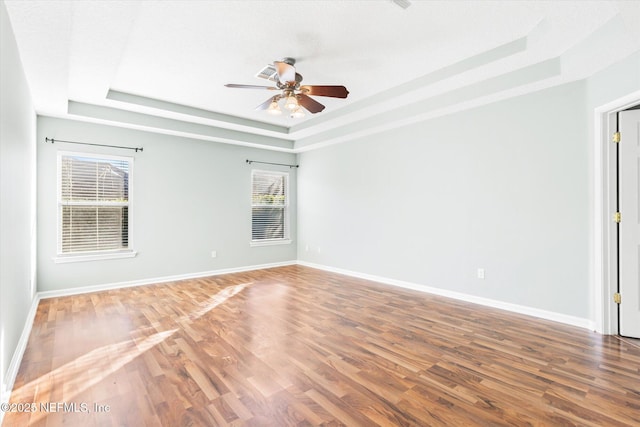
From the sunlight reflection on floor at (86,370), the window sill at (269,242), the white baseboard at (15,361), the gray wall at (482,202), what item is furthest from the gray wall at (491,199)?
the white baseboard at (15,361)

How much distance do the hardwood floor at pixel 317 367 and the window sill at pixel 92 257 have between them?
71cm

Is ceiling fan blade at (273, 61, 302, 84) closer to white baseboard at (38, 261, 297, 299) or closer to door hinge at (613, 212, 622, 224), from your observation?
door hinge at (613, 212, 622, 224)

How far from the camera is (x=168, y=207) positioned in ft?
17.7

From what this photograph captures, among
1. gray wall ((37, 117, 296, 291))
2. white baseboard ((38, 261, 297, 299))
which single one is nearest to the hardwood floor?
white baseboard ((38, 261, 297, 299))

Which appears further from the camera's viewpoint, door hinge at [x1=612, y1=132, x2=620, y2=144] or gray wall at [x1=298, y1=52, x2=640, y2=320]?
gray wall at [x1=298, y1=52, x2=640, y2=320]

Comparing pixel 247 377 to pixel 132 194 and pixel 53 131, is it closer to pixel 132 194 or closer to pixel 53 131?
pixel 132 194

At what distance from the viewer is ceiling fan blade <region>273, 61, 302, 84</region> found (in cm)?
290

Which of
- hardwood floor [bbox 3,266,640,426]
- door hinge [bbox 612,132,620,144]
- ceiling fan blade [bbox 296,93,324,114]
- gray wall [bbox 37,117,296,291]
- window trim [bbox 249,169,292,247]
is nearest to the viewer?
hardwood floor [bbox 3,266,640,426]

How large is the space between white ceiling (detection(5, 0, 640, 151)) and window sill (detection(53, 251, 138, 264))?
6.51 feet

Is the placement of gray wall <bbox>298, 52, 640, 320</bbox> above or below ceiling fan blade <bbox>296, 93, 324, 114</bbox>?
below

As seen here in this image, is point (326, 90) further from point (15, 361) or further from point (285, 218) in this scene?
point (285, 218)

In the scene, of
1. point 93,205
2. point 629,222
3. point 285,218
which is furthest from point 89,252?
point 629,222

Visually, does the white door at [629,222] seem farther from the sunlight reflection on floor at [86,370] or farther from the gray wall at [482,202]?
the sunlight reflection on floor at [86,370]

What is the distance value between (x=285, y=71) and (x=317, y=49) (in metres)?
0.45
